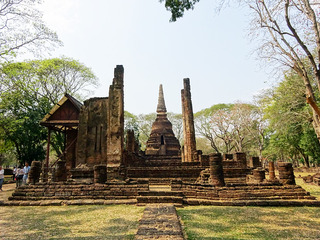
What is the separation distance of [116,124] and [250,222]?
6.27m

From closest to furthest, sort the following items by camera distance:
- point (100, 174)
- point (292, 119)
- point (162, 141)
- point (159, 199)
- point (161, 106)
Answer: point (159, 199), point (100, 174), point (292, 119), point (162, 141), point (161, 106)

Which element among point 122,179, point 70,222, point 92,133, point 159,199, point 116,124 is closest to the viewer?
point 70,222

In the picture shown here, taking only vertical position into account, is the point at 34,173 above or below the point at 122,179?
above

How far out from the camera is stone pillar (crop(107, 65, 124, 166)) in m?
8.97

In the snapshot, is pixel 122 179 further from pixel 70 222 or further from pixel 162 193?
pixel 70 222

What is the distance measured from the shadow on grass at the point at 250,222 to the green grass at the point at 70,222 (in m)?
1.26

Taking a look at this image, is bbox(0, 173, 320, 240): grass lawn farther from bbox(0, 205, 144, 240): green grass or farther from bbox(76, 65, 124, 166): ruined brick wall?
bbox(76, 65, 124, 166): ruined brick wall

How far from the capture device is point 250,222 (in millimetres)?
4617

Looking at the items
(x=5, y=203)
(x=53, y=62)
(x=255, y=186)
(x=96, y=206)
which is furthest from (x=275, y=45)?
(x=53, y=62)

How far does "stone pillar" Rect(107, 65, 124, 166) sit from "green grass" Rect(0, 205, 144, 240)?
277 centimetres

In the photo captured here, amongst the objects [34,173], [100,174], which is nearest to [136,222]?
[100,174]

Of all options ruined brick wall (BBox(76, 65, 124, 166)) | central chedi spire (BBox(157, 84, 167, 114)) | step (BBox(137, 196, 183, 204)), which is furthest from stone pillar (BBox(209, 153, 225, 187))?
central chedi spire (BBox(157, 84, 167, 114))

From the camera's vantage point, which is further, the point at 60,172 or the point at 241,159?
the point at 241,159

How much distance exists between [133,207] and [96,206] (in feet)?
3.74
